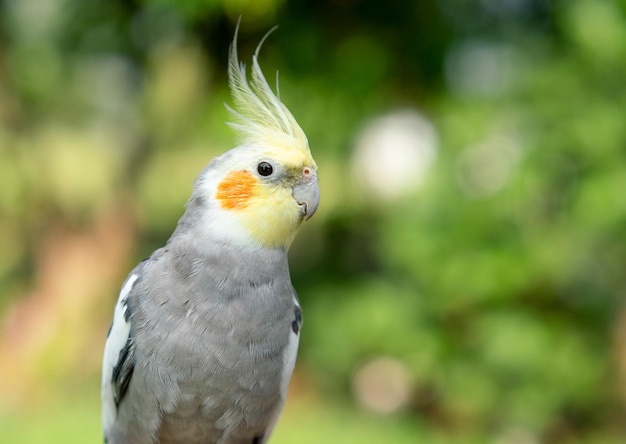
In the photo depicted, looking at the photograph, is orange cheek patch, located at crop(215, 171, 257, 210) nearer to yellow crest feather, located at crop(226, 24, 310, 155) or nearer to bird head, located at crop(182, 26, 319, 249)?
bird head, located at crop(182, 26, 319, 249)

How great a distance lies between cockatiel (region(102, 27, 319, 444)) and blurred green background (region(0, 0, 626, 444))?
252 cm

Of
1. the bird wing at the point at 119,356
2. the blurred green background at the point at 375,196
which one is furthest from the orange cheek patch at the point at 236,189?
the blurred green background at the point at 375,196

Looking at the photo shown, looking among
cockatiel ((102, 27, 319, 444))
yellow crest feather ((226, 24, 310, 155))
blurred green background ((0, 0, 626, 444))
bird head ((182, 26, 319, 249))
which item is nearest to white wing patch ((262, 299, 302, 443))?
cockatiel ((102, 27, 319, 444))

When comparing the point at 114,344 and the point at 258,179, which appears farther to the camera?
the point at 114,344

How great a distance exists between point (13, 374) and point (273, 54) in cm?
278

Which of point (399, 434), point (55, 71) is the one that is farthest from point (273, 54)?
point (399, 434)

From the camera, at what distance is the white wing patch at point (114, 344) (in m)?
1.88

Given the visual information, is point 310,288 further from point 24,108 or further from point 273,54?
point 24,108

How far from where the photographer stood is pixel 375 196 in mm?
5207

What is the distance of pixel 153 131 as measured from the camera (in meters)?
5.41

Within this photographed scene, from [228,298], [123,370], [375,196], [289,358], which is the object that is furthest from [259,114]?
[375,196]

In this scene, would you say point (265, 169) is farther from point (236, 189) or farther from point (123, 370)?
point (123, 370)

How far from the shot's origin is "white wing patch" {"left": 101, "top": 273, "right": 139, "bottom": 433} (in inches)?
74.0

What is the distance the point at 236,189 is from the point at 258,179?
6cm
